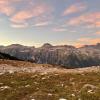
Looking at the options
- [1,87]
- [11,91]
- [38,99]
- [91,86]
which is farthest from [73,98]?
[1,87]

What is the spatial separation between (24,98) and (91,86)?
6.51 m

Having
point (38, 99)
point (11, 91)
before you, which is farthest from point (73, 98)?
point (11, 91)

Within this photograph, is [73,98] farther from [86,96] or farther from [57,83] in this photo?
[57,83]

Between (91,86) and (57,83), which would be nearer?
(91,86)

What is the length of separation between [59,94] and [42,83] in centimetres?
576

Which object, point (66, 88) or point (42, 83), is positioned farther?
point (42, 83)

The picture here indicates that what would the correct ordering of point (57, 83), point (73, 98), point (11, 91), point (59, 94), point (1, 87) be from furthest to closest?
point (57, 83) < point (1, 87) < point (11, 91) < point (59, 94) < point (73, 98)

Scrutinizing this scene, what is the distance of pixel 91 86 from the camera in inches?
974

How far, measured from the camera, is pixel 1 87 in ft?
83.9

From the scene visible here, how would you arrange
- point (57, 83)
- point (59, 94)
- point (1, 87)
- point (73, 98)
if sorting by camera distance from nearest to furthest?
point (73, 98) < point (59, 94) < point (1, 87) < point (57, 83)

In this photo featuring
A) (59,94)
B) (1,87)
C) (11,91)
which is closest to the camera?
(59,94)

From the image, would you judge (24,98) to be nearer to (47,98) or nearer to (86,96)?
(47,98)

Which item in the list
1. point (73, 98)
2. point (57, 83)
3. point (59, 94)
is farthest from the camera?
point (57, 83)

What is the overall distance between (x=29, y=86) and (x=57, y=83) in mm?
3029
